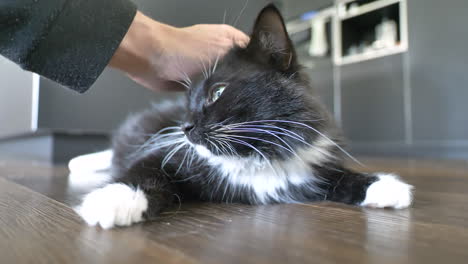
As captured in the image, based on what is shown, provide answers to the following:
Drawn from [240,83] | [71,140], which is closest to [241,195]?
[240,83]

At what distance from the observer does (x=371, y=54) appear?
3830 mm

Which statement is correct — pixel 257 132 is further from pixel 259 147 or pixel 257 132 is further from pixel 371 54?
pixel 371 54

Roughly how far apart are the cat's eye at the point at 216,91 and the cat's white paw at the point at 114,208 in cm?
38

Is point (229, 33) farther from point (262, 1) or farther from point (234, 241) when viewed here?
point (234, 241)

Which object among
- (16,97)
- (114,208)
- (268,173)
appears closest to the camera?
(114,208)

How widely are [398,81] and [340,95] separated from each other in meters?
0.73

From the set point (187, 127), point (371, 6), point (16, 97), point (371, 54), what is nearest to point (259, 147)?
point (187, 127)

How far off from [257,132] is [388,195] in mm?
395

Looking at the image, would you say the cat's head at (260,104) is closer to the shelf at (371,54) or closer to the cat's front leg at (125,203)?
the cat's front leg at (125,203)

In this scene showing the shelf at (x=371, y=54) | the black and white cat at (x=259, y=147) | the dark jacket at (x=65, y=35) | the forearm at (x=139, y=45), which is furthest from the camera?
the shelf at (x=371, y=54)

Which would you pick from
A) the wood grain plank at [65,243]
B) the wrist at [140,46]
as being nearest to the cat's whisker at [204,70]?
the wrist at [140,46]

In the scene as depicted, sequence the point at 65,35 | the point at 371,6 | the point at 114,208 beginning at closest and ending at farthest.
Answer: the point at 114,208, the point at 65,35, the point at 371,6

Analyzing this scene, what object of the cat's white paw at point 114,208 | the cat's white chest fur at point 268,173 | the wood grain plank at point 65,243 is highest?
the cat's white chest fur at point 268,173

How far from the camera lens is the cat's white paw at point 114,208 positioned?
732 mm
